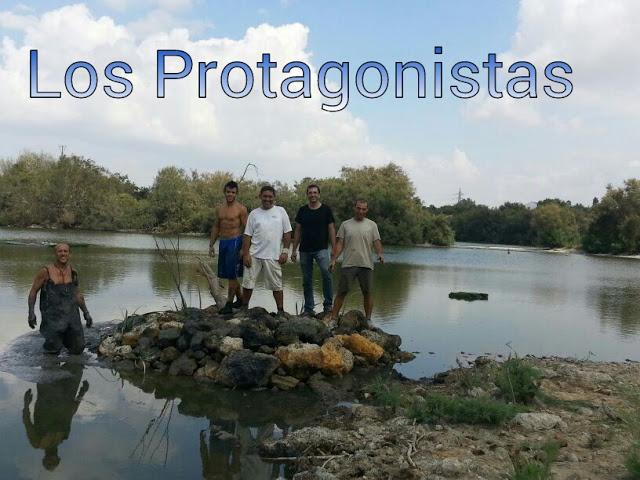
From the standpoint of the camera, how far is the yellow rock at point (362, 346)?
7141mm

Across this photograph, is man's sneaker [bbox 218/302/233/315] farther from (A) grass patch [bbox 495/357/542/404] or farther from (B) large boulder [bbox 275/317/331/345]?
(A) grass patch [bbox 495/357/542/404]

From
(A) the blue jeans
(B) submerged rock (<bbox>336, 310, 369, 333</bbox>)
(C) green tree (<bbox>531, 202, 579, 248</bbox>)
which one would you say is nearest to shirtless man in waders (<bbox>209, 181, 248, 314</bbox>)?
(A) the blue jeans

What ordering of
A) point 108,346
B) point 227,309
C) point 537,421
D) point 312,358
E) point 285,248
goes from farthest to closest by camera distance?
point 227,309
point 285,248
point 108,346
point 312,358
point 537,421

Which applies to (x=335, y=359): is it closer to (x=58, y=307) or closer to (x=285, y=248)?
(x=285, y=248)

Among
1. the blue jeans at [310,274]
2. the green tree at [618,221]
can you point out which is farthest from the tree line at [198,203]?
the blue jeans at [310,274]

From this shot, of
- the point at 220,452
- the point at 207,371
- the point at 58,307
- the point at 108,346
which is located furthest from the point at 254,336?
the point at 220,452

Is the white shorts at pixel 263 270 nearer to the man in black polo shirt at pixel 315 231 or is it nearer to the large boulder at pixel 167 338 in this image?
the man in black polo shirt at pixel 315 231

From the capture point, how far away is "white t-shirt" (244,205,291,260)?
24.8ft

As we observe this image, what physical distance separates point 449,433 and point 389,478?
95 centimetres

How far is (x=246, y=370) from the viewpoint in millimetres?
6070

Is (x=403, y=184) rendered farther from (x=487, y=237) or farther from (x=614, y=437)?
(x=614, y=437)

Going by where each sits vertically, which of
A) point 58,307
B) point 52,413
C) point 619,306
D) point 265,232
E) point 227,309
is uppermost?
point 265,232

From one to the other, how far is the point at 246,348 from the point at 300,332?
0.67m

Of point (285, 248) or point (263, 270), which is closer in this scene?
point (263, 270)
